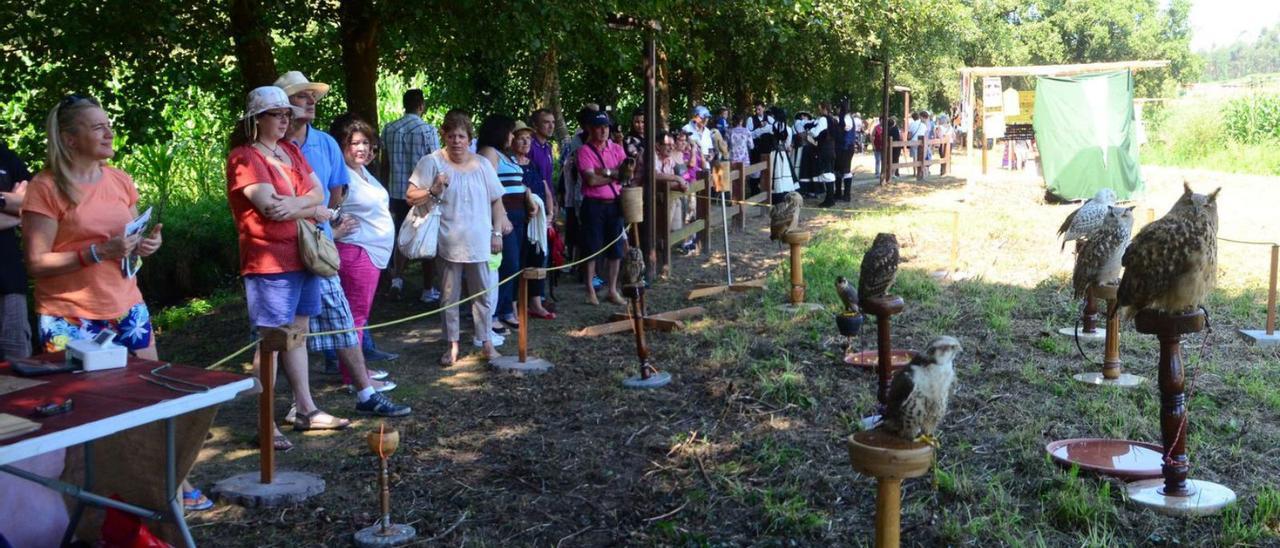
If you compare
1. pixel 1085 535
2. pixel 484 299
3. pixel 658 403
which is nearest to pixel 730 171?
pixel 484 299

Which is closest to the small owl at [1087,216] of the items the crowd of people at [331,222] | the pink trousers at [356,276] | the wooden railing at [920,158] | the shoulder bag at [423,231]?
the crowd of people at [331,222]

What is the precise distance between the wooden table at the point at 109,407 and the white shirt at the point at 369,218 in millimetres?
2575

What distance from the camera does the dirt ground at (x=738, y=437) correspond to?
14.5 feet

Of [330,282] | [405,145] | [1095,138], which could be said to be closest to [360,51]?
[405,145]

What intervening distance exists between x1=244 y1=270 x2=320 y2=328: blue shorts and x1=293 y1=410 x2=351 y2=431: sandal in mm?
627

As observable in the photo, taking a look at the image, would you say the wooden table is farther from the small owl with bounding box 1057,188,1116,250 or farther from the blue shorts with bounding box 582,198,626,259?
the small owl with bounding box 1057,188,1116,250

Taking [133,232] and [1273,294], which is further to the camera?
[1273,294]

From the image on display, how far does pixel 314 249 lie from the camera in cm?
507

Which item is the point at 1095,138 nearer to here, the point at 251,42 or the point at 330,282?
the point at 251,42

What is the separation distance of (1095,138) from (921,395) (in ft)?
49.8

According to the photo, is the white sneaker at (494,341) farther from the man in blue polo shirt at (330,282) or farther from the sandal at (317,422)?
the sandal at (317,422)

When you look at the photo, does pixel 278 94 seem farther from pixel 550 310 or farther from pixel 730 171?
pixel 730 171

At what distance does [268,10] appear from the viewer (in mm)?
7582

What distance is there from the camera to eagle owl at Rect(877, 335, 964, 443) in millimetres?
3428
